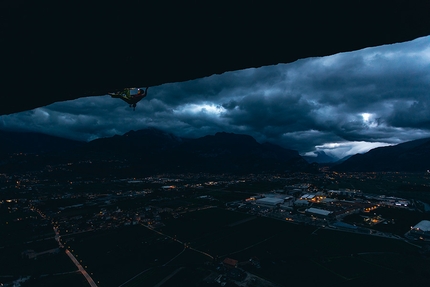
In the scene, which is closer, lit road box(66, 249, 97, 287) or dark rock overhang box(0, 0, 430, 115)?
dark rock overhang box(0, 0, 430, 115)

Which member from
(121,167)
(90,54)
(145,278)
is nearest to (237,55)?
(90,54)

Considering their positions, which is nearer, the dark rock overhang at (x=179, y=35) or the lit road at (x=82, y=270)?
the dark rock overhang at (x=179, y=35)

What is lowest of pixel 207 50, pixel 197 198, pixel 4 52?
pixel 197 198

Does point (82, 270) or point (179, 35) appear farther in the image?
point (82, 270)

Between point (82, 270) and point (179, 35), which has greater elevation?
point (179, 35)

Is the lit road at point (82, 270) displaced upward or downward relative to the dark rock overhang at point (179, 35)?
downward

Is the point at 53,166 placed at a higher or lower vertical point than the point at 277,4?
lower

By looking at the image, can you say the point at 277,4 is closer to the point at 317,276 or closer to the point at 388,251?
the point at 317,276

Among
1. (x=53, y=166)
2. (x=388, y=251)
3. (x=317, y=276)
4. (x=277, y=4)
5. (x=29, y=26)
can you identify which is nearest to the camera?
(x=277, y=4)
